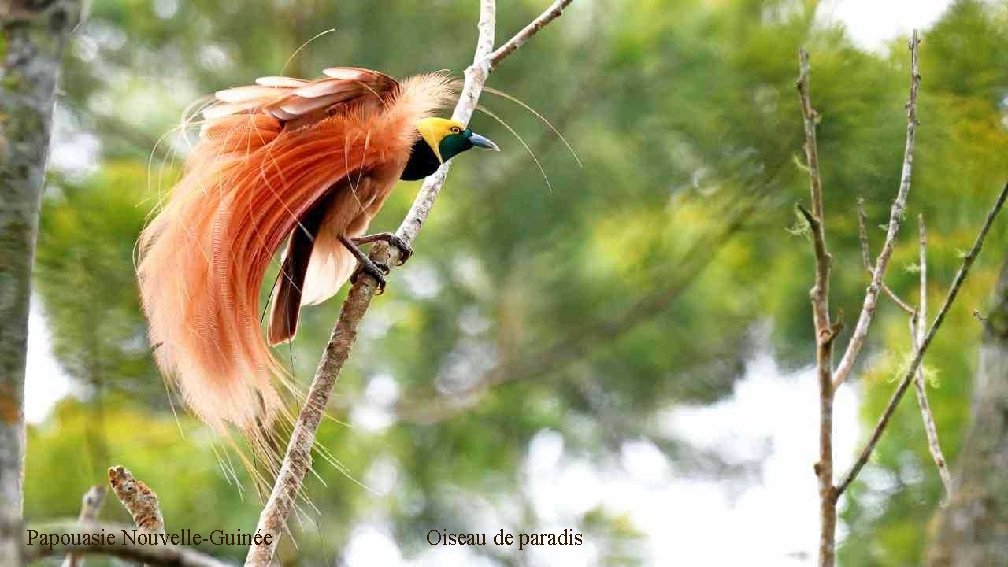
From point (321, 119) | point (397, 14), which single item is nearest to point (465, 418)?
point (397, 14)

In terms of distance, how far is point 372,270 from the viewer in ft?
7.33

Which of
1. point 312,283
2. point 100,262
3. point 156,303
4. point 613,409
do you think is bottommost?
point 156,303

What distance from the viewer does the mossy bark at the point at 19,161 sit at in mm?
966

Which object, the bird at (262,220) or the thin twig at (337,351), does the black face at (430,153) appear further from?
the thin twig at (337,351)

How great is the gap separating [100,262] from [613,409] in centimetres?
315

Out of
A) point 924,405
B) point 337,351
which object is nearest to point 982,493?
point 924,405

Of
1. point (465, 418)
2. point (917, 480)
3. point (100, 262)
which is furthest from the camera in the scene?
point (465, 418)

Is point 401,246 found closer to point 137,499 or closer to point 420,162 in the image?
point 420,162

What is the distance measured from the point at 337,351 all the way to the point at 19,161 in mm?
903

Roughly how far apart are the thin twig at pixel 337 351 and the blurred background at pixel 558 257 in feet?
4.46

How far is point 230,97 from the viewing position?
7.16ft

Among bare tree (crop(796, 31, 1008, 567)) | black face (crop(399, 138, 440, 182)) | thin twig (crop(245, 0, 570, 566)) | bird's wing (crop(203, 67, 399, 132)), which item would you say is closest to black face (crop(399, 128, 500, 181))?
black face (crop(399, 138, 440, 182))

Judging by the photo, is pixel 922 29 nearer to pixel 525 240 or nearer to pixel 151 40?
pixel 525 240

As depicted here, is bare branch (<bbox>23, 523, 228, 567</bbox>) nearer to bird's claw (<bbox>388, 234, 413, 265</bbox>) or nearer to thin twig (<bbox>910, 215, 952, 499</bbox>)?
thin twig (<bbox>910, 215, 952, 499</bbox>)
